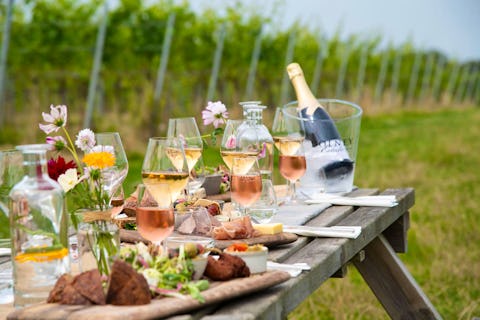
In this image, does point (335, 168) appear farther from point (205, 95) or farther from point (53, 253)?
point (205, 95)

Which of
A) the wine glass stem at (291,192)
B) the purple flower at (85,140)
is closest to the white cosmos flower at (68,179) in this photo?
the purple flower at (85,140)

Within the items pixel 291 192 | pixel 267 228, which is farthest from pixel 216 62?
pixel 267 228

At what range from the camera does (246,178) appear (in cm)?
219

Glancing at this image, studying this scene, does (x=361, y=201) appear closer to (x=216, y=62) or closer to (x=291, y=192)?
(x=291, y=192)

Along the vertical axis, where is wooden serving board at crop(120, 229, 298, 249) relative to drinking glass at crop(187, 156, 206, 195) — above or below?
below

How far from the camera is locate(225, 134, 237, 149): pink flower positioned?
2568 millimetres

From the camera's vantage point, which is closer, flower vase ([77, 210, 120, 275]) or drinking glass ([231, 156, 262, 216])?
flower vase ([77, 210, 120, 275])

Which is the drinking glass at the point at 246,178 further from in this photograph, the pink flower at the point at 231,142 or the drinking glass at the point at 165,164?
the pink flower at the point at 231,142

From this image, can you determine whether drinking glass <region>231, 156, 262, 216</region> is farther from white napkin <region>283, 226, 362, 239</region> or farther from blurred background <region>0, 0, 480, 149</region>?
blurred background <region>0, 0, 480, 149</region>

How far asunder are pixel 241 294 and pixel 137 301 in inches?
7.6

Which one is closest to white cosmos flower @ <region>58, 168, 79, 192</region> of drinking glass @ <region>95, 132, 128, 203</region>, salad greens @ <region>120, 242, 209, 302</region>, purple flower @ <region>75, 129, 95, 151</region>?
purple flower @ <region>75, 129, 95, 151</region>

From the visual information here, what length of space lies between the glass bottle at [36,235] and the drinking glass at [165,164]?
33 centimetres

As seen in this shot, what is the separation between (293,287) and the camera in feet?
5.39

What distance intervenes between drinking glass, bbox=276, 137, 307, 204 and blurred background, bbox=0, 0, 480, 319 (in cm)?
143
